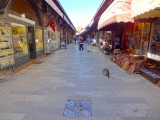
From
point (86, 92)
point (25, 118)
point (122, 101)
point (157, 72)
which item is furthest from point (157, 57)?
point (25, 118)

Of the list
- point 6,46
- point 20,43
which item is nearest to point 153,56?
point 6,46

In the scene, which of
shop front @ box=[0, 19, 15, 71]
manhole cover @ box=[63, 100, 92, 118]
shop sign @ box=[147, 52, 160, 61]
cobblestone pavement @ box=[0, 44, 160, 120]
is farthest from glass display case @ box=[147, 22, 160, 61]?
shop front @ box=[0, 19, 15, 71]

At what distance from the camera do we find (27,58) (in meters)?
6.68

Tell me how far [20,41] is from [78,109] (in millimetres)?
5530

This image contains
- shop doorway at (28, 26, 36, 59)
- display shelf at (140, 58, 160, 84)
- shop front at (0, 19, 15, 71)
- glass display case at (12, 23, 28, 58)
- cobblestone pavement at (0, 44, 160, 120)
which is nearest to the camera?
cobblestone pavement at (0, 44, 160, 120)

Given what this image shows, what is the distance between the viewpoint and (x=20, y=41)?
660 cm

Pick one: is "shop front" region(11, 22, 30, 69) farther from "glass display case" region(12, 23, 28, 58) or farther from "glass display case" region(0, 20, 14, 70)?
"glass display case" region(0, 20, 14, 70)

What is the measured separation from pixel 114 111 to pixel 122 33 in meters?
7.77

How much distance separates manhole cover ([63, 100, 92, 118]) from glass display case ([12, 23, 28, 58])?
14.7 ft

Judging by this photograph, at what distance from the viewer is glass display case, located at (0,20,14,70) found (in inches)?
178

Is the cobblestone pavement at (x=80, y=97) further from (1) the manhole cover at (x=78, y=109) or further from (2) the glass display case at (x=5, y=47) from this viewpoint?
(2) the glass display case at (x=5, y=47)

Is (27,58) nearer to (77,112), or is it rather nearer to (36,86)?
(36,86)

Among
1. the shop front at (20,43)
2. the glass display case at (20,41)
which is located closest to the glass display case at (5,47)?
the shop front at (20,43)

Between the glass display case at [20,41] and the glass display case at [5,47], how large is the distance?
100 centimetres
